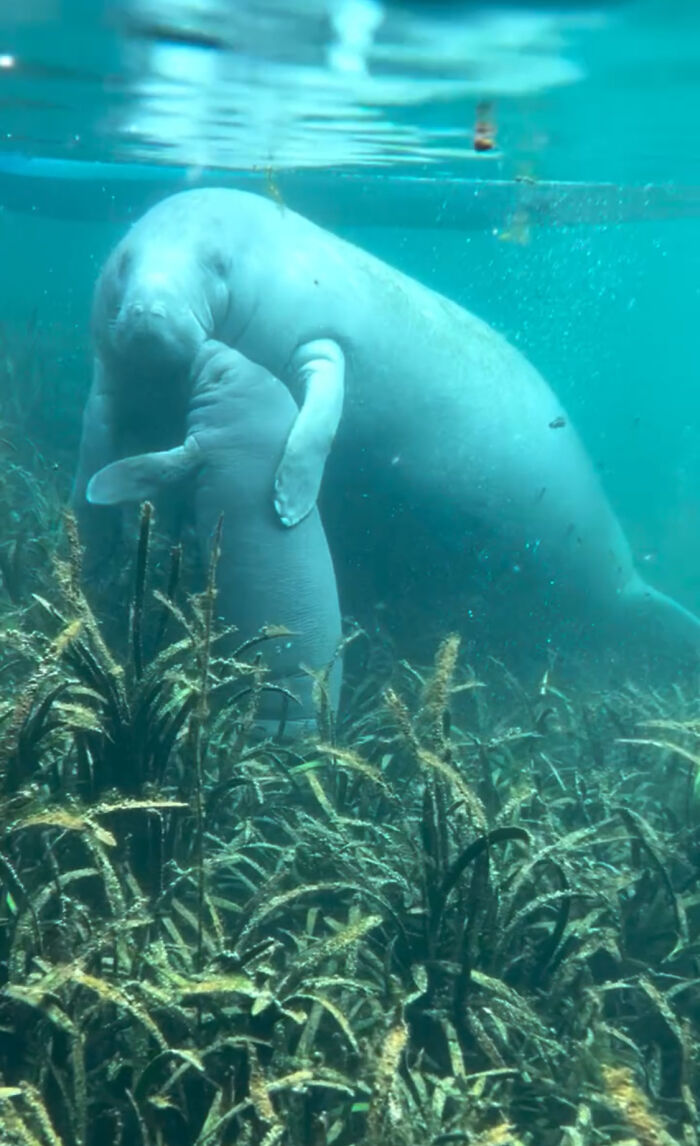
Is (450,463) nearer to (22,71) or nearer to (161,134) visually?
(22,71)

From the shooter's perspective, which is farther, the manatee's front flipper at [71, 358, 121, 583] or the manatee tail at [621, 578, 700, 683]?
the manatee tail at [621, 578, 700, 683]

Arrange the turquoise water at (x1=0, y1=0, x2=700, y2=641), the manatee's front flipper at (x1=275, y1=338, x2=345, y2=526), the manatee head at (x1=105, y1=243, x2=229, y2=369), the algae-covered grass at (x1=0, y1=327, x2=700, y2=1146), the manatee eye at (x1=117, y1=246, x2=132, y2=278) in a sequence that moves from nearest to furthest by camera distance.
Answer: the algae-covered grass at (x1=0, y1=327, x2=700, y2=1146), the manatee's front flipper at (x1=275, y1=338, x2=345, y2=526), the manatee head at (x1=105, y1=243, x2=229, y2=369), the manatee eye at (x1=117, y1=246, x2=132, y2=278), the turquoise water at (x1=0, y1=0, x2=700, y2=641)

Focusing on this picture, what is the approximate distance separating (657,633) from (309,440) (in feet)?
17.6

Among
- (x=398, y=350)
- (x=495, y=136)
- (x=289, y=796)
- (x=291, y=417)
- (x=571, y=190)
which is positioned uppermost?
(x=571, y=190)

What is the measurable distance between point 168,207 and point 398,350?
209 centimetres

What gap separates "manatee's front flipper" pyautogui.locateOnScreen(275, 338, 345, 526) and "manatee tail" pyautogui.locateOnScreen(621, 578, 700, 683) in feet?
14.3

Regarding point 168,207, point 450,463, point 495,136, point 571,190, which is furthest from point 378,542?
point 571,190

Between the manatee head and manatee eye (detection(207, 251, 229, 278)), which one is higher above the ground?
manatee eye (detection(207, 251, 229, 278))

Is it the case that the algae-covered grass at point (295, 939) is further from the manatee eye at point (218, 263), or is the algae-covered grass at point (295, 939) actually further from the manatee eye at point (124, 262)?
the manatee eye at point (218, 263)

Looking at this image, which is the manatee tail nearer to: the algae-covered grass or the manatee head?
the algae-covered grass

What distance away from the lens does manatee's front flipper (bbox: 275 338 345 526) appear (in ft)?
18.1

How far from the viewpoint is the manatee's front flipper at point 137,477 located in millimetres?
5281

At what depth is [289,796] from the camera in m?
4.29

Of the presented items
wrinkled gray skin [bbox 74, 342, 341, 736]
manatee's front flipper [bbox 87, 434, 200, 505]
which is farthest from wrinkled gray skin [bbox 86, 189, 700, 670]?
manatee's front flipper [bbox 87, 434, 200, 505]
